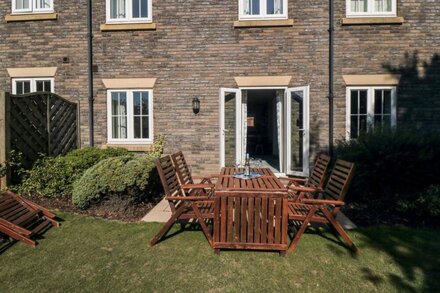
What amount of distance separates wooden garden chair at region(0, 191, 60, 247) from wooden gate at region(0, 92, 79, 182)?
74.5 inches

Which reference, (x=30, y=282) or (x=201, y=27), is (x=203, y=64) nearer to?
(x=201, y=27)

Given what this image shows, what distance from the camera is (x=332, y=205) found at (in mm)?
3689

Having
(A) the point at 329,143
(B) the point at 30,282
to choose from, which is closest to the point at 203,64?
(A) the point at 329,143

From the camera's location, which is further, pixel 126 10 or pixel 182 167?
pixel 126 10

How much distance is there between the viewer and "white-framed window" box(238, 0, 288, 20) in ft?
24.5

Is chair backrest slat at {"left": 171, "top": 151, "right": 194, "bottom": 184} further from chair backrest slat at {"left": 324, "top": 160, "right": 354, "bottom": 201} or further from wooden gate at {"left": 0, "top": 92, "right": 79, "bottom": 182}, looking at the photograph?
wooden gate at {"left": 0, "top": 92, "right": 79, "bottom": 182}

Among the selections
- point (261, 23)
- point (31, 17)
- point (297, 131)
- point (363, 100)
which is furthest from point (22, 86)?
point (363, 100)

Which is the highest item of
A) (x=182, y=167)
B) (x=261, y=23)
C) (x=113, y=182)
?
(x=261, y=23)

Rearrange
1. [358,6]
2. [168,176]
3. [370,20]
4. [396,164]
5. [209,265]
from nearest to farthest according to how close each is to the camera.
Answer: [209,265]
[168,176]
[396,164]
[370,20]
[358,6]

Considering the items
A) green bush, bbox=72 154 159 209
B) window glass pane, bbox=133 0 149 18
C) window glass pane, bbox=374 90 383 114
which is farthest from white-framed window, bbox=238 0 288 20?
green bush, bbox=72 154 159 209

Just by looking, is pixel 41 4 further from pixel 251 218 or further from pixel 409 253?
pixel 409 253

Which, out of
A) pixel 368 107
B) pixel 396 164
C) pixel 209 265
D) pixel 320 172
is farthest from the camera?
pixel 368 107

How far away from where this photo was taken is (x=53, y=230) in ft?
13.8

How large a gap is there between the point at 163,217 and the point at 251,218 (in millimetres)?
1928
